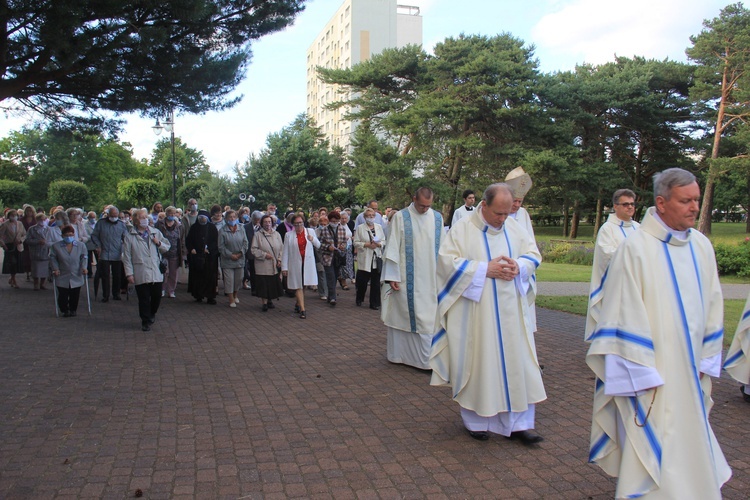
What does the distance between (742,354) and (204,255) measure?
33.1ft

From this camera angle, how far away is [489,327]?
4.69 metres

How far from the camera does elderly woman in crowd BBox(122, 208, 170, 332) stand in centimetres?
962

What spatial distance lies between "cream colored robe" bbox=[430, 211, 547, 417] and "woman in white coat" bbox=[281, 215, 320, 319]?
6906mm

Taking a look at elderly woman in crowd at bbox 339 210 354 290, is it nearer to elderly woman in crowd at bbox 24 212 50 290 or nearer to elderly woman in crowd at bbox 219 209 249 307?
elderly woman in crowd at bbox 219 209 249 307

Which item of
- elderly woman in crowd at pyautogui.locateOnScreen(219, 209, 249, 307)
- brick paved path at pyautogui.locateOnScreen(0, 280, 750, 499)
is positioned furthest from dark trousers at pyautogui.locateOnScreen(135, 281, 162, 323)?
elderly woman in crowd at pyautogui.locateOnScreen(219, 209, 249, 307)

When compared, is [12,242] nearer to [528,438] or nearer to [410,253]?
[410,253]

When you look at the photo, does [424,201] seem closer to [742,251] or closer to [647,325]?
[647,325]

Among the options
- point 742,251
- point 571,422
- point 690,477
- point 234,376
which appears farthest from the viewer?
point 742,251

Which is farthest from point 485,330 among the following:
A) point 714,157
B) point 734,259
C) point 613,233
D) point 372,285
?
point 714,157

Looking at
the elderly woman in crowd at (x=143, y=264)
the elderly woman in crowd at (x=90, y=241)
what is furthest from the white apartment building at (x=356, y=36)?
the elderly woman in crowd at (x=143, y=264)

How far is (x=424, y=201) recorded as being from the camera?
23.8 feet

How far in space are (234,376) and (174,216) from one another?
311 inches

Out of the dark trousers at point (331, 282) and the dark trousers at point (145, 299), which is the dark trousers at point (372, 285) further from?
the dark trousers at point (145, 299)

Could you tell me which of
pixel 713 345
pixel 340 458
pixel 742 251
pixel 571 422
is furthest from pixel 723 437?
pixel 742 251
